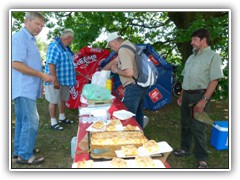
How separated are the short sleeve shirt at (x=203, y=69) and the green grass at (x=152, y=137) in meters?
0.99

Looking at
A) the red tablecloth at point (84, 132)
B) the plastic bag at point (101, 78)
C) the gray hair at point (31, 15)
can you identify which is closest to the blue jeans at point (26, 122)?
the red tablecloth at point (84, 132)

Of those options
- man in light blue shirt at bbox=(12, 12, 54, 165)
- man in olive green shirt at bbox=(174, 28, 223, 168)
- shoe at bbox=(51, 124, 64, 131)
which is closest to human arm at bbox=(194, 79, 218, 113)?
man in olive green shirt at bbox=(174, 28, 223, 168)

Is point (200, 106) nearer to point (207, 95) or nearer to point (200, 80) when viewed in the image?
point (207, 95)

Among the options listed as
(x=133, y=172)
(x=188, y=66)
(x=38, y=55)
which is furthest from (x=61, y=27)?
(x=133, y=172)

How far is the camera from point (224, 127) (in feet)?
13.6

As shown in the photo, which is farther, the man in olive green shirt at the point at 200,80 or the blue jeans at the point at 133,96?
the blue jeans at the point at 133,96

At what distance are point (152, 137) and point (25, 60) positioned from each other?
2612 millimetres

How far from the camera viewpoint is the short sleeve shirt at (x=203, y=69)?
10.2 feet

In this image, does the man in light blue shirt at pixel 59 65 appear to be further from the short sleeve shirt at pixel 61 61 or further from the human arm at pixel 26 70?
the human arm at pixel 26 70

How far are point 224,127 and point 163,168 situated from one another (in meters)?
2.67

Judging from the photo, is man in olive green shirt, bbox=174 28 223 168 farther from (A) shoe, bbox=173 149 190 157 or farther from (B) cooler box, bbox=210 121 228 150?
(B) cooler box, bbox=210 121 228 150

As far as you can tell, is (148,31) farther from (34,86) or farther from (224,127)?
(34,86)

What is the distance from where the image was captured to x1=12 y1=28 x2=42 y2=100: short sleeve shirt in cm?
291

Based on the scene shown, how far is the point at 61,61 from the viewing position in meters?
4.47
